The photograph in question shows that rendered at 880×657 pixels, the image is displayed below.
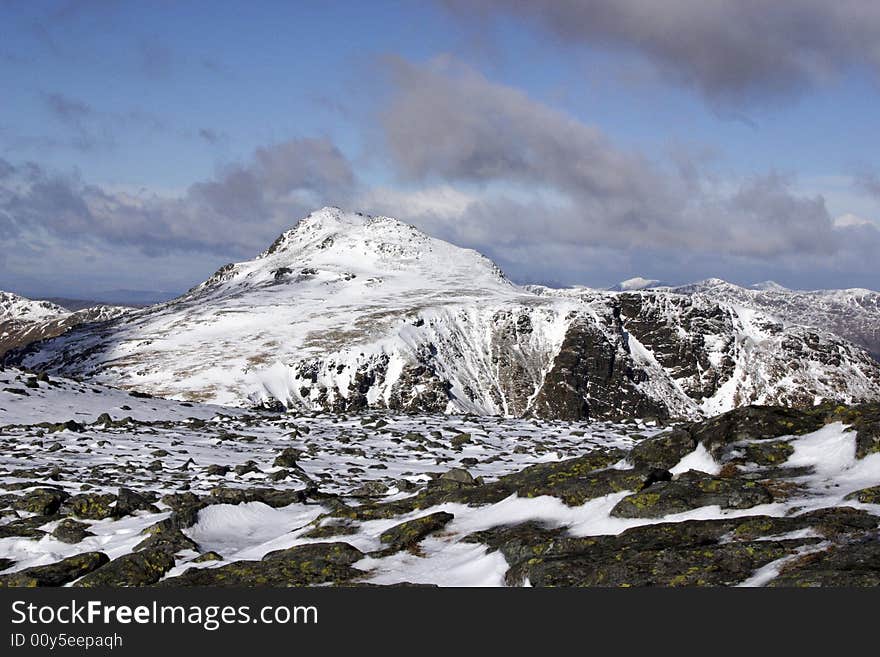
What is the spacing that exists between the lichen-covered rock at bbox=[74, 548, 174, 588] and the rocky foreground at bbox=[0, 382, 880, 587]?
0.03 m

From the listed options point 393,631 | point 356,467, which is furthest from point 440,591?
point 356,467

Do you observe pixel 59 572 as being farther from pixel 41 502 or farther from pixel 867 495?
pixel 867 495

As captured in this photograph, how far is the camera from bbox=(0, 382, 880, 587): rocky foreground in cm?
977

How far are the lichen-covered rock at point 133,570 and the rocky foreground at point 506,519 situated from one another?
35 millimetres

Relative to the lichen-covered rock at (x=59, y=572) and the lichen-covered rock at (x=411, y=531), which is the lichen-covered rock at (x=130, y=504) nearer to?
the lichen-covered rock at (x=59, y=572)

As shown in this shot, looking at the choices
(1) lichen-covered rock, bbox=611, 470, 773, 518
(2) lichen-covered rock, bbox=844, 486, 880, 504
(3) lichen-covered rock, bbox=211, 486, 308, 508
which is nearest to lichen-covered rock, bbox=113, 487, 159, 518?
(3) lichen-covered rock, bbox=211, 486, 308, 508

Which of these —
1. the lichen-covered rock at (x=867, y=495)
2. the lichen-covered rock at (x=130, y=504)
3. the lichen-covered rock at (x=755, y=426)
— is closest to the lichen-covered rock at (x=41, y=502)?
the lichen-covered rock at (x=130, y=504)

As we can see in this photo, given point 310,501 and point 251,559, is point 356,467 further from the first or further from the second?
point 251,559

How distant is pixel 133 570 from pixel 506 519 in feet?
23.7

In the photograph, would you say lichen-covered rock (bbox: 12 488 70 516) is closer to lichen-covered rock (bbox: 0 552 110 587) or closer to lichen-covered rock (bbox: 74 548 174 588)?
lichen-covered rock (bbox: 0 552 110 587)

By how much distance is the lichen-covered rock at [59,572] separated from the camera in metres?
12.5

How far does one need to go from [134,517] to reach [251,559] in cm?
574

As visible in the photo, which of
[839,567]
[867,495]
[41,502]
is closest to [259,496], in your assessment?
[41,502]

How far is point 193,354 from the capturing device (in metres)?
163
